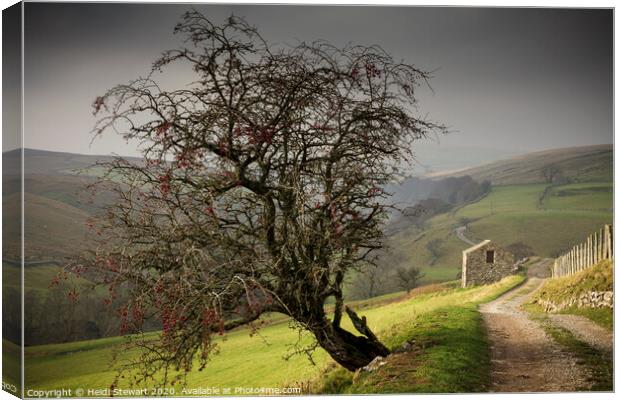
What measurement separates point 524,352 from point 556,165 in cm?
279

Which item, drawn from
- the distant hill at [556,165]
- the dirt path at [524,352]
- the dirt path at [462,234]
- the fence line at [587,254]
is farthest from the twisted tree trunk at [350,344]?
the fence line at [587,254]

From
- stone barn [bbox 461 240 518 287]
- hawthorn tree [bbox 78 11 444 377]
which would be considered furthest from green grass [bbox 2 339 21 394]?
stone barn [bbox 461 240 518 287]

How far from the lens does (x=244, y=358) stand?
11.5m

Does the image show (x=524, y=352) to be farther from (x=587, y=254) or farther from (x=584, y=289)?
(x=587, y=254)

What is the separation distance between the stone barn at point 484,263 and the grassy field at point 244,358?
0.24m

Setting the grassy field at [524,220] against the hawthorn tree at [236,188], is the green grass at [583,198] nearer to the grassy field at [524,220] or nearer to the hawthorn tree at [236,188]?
the grassy field at [524,220]

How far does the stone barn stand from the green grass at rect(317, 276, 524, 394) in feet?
0.48

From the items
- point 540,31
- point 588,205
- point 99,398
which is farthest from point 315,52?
point 99,398

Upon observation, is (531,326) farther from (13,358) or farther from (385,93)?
(13,358)

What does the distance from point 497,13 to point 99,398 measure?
774 cm

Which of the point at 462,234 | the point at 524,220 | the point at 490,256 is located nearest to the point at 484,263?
the point at 490,256

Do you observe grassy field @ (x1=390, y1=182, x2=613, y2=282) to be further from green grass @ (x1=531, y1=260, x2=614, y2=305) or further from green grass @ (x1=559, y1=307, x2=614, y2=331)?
green grass @ (x1=559, y1=307, x2=614, y2=331)

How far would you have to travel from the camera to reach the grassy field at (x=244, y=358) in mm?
11203

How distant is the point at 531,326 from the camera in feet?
40.0
